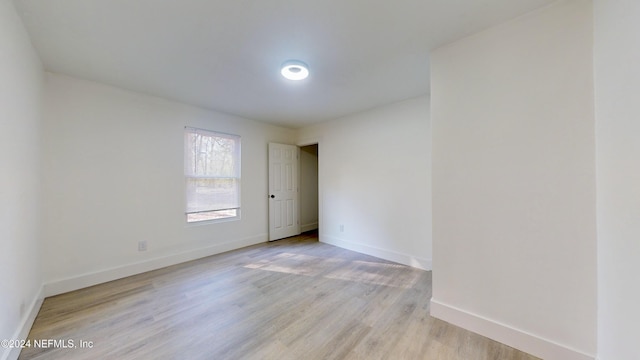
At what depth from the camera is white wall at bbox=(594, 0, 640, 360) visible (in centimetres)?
107

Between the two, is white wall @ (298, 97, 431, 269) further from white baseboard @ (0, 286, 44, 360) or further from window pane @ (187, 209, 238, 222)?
white baseboard @ (0, 286, 44, 360)

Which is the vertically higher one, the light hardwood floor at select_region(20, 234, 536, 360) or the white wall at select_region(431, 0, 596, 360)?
the white wall at select_region(431, 0, 596, 360)

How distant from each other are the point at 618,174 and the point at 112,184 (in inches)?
175

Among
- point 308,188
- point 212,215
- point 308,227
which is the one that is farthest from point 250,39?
point 308,227

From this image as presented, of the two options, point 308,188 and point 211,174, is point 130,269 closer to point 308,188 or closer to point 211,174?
point 211,174

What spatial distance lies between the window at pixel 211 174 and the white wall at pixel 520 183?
128 inches

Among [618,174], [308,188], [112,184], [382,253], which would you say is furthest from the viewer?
[308,188]

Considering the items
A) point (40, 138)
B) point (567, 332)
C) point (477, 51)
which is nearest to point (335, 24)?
point (477, 51)

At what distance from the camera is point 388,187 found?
3.46 m

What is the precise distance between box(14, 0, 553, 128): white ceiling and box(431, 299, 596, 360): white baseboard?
89.2 inches

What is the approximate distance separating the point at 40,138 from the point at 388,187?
4.08m

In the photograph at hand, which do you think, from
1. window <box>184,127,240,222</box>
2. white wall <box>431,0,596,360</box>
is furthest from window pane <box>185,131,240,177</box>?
white wall <box>431,0,596,360</box>

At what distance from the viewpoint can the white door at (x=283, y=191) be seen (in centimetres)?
453

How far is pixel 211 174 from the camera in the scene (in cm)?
370
